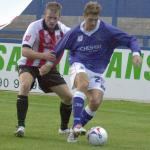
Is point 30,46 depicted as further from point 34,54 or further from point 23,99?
point 23,99

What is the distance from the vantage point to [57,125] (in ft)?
36.7

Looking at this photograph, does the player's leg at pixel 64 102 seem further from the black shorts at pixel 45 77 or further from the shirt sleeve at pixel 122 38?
the shirt sleeve at pixel 122 38

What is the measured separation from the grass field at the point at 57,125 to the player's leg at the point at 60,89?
11.8 inches

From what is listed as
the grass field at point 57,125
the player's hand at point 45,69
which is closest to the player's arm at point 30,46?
the player's hand at point 45,69

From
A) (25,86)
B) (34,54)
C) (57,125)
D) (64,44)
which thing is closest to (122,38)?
(64,44)

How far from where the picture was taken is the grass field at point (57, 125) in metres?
8.38

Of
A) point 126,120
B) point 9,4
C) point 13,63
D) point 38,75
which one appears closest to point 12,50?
point 13,63

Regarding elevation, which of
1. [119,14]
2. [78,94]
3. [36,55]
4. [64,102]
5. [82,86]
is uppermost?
[36,55]

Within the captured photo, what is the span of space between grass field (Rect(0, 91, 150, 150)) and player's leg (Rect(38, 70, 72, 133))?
11.8 inches

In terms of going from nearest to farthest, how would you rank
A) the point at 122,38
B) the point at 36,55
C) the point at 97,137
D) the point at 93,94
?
the point at 97,137, the point at 93,94, the point at 122,38, the point at 36,55

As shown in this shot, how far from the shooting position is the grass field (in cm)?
838

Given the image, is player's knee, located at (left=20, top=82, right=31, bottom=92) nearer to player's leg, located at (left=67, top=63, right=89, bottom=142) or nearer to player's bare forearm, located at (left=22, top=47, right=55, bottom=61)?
player's bare forearm, located at (left=22, top=47, right=55, bottom=61)

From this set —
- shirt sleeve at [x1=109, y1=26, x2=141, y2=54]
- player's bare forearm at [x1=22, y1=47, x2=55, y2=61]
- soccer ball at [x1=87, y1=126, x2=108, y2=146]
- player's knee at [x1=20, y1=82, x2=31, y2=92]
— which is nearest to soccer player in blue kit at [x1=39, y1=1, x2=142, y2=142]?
shirt sleeve at [x1=109, y1=26, x2=141, y2=54]

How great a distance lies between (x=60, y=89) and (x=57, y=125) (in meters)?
1.65
